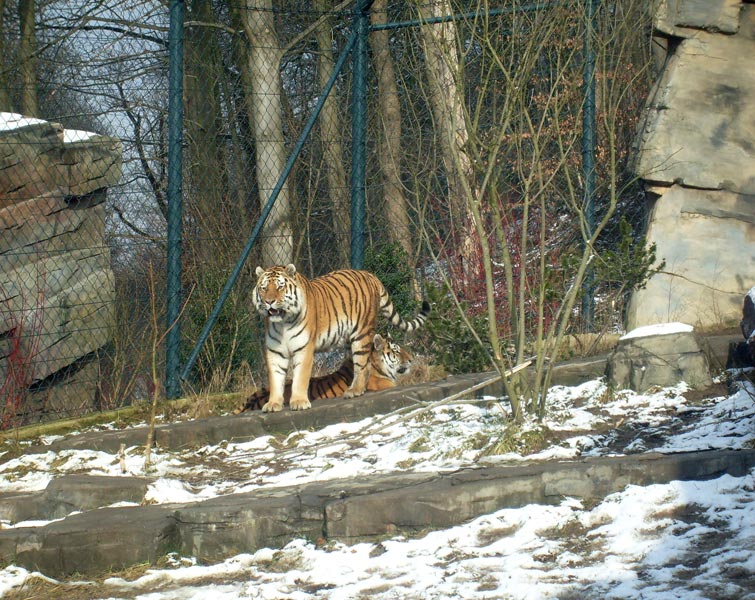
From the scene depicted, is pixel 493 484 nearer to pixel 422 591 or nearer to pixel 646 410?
pixel 422 591

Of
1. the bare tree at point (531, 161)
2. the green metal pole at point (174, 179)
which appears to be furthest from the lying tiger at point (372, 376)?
the bare tree at point (531, 161)

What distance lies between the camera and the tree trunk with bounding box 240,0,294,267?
9.13 meters

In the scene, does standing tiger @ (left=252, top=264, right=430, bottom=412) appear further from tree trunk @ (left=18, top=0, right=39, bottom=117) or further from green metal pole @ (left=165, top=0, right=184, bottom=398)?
tree trunk @ (left=18, top=0, right=39, bottom=117)

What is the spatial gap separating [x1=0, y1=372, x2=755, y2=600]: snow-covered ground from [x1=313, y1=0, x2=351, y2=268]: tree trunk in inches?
119

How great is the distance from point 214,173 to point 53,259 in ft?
7.06

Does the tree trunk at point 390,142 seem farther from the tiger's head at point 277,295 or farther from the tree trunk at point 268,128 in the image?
the tiger's head at point 277,295

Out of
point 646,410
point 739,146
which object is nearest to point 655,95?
point 739,146

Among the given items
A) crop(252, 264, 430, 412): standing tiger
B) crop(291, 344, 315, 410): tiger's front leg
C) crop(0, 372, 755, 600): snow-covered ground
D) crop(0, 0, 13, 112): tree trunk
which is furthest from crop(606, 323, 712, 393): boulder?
crop(0, 0, 13, 112): tree trunk

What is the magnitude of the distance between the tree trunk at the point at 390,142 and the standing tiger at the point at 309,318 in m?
0.79

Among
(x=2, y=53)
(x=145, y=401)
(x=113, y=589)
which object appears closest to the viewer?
(x=113, y=589)

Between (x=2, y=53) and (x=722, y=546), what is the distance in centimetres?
962

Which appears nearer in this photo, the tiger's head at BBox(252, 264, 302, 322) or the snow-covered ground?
the snow-covered ground

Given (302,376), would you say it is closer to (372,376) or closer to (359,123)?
(372,376)

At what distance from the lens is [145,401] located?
7.20 metres
